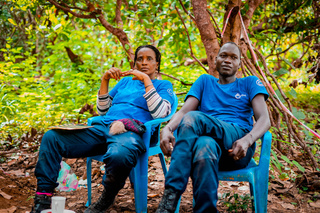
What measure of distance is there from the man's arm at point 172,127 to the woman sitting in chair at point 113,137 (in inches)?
7.1

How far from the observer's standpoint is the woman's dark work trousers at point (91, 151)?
207cm

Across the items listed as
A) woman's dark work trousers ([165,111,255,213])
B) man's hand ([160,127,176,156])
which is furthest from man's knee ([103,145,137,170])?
woman's dark work trousers ([165,111,255,213])

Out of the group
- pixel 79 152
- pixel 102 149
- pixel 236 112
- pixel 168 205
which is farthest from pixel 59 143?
pixel 236 112

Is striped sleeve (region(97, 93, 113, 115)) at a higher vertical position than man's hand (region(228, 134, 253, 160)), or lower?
higher

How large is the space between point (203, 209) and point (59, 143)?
4.08 feet

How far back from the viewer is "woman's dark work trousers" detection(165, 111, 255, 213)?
5.41 feet

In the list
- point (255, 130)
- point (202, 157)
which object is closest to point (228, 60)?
point (255, 130)

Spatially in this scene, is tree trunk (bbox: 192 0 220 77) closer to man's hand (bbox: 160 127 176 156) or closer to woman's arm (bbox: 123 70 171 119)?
woman's arm (bbox: 123 70 171 119)

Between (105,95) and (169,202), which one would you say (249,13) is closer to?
(105,95)

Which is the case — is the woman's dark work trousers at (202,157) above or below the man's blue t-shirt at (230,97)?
below

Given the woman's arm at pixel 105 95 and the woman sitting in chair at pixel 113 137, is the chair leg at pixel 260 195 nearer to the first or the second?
the woman sitting in chair at pixel 113 137

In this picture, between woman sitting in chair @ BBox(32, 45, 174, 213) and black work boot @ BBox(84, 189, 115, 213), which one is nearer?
woman sitting in chair @ BBox(32, 45, 174, 213)

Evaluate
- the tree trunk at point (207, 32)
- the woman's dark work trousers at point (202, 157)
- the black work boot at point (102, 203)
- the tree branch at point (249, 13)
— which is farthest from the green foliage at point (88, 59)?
the black work boot at point (102, 203)

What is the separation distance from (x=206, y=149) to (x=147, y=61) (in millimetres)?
1302
